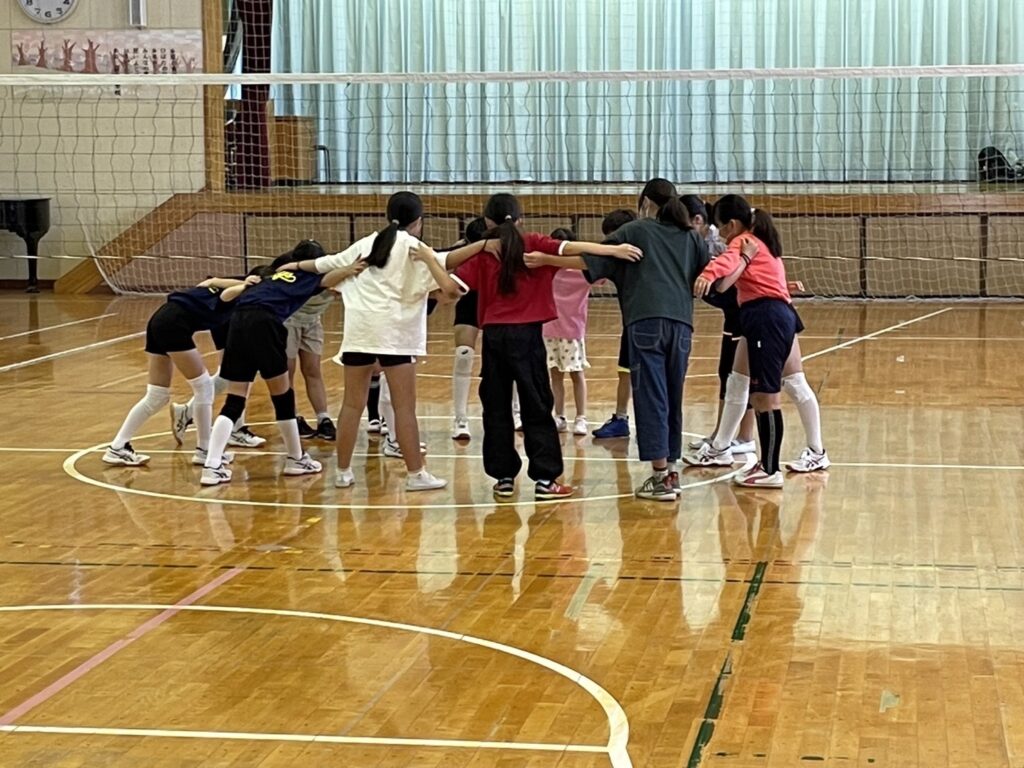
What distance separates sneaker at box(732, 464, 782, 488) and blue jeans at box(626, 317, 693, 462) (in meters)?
0.46

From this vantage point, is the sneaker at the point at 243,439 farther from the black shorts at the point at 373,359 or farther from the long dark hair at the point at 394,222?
the long dark hair at the point at 394,222

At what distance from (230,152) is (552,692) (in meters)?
14.8

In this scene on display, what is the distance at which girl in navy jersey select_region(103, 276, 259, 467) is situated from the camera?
780cm

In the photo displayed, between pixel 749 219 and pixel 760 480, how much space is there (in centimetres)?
121

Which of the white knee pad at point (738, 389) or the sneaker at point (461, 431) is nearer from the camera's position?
the white knee pad at point (738, 389)

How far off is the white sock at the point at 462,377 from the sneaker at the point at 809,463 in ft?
6.18

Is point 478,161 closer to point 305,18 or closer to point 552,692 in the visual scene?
point 305,18

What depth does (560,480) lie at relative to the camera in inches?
295

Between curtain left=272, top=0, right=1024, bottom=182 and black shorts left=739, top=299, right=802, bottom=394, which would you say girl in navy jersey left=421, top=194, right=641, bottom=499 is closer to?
black shorts left=739, top=299, right=802, bottom=394

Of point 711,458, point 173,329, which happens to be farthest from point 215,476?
point 711,458

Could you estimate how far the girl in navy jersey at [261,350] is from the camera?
7438mm

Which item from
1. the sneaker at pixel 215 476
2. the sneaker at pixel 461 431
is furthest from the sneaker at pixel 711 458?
the sneaker at pixel 215 476

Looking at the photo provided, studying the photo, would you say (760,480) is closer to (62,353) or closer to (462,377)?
(462,377)

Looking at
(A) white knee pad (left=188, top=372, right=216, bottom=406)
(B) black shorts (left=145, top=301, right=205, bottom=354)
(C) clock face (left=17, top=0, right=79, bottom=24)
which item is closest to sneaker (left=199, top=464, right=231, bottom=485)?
(A) white knee pad (left=188, top=372, right=216, bottom=406)
